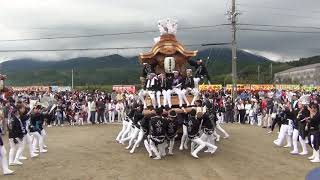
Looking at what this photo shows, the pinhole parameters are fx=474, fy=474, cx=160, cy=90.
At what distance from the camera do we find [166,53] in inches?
906

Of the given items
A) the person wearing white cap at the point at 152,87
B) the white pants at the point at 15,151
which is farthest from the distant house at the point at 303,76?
the white pants at the point at 15,151

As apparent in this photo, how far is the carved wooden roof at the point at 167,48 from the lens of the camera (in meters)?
23.0

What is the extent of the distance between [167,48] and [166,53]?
0.81 ft

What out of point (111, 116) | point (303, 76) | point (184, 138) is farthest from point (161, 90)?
point (303, 76)

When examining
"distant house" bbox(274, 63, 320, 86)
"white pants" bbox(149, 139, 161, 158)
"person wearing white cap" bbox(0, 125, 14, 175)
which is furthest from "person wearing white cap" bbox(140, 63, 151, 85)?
"distant house" bbox(274, 63, 320, 86)

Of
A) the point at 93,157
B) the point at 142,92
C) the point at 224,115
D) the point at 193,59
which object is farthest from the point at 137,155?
the point at 224,115

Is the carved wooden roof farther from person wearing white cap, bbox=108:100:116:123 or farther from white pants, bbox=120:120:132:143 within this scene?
person wearing white cap, bbox=108:100:116:123

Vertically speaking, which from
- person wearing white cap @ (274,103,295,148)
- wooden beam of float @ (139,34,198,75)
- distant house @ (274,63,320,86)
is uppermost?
distant house @ (274,63,320,86)

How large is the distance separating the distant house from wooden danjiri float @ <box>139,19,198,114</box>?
69.1m

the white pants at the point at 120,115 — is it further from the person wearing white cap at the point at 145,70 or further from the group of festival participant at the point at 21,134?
the group of festival participant at the point at 21,134

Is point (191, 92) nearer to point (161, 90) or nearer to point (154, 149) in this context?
point (161, 90)

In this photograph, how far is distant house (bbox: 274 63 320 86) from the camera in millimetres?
91562

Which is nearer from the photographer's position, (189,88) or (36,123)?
(36,123)

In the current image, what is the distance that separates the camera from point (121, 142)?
68.2ft
